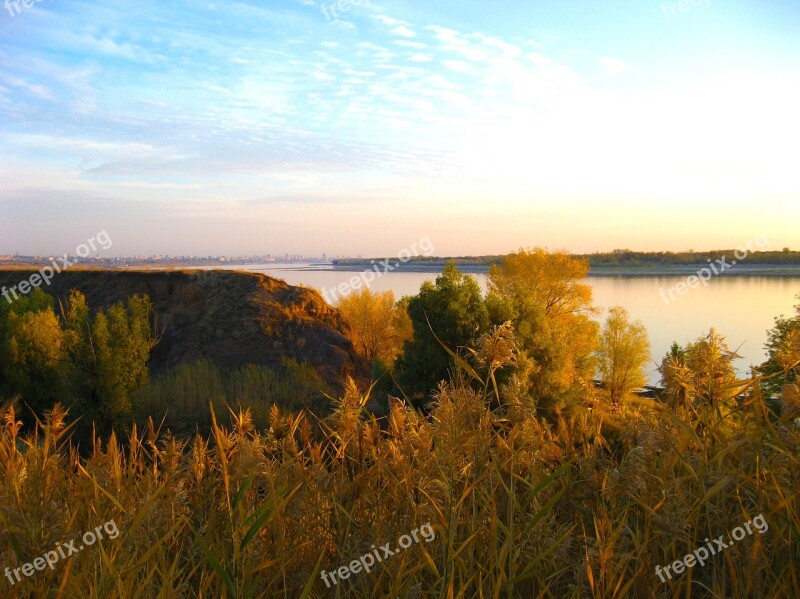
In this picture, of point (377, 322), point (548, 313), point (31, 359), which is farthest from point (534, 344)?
point (548, 313)

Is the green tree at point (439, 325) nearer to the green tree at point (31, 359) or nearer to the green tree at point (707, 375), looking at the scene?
the green tree at point (31, 359)

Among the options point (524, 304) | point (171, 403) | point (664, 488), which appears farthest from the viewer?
point (524, 304)

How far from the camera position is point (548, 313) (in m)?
33.2

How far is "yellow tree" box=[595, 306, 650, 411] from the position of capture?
3584 cm

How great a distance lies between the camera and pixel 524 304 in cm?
1858

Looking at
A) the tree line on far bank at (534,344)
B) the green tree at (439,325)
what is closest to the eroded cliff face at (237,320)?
the tree line on far bank at (534,344)

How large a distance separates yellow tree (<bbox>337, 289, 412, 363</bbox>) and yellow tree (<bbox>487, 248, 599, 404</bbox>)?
4.93 metres

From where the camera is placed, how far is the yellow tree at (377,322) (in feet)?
83.6

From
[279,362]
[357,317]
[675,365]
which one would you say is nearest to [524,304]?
[279,362]

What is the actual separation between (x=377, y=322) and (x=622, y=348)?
17.4 m

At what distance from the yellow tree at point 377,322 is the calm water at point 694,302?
4.12 ft

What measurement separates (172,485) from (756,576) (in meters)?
1.91

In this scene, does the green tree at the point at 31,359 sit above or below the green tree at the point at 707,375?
below

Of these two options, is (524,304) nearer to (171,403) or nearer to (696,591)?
(171,403)
